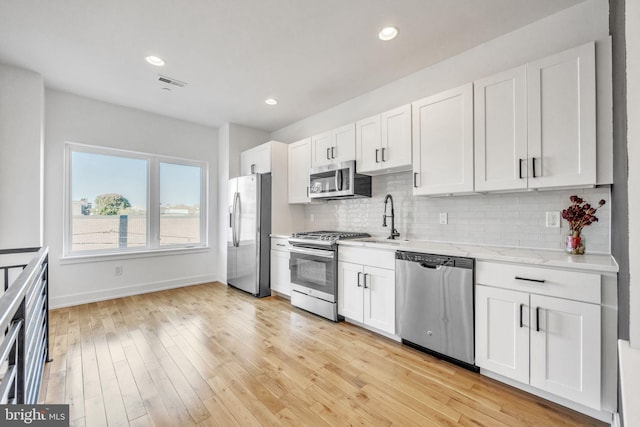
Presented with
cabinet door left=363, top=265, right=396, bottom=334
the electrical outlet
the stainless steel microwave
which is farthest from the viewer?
the stainless steel microwave

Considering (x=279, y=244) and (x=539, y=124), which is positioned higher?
(x=539, y=124)

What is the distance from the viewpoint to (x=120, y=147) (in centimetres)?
405

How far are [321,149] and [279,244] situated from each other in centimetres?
147

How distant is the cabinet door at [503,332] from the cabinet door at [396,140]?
1.40 m

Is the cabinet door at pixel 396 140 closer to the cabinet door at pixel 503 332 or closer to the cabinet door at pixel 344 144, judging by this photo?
the cabinet door at pixel 344 144

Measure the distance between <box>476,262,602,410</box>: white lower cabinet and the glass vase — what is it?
17.2 inches

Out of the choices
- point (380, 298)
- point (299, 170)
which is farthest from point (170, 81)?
point (380, 298)

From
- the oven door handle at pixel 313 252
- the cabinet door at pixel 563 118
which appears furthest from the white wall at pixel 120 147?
the cabinet door at pixel 563 118

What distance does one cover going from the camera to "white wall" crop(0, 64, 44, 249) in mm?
2895

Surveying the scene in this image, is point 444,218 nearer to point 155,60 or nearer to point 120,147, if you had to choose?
point 155,60

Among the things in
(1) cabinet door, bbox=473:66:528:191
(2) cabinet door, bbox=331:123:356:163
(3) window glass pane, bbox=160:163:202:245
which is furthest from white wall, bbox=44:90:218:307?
(1) cabinet door, bbox=473:66:528:191

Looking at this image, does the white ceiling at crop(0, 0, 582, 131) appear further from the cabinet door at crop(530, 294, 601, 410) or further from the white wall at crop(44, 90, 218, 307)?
the cabinet door at crop(530, 294, 601, 410)

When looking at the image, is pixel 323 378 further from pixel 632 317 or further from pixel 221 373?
pixel 632 317

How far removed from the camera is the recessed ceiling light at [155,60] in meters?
2.77
